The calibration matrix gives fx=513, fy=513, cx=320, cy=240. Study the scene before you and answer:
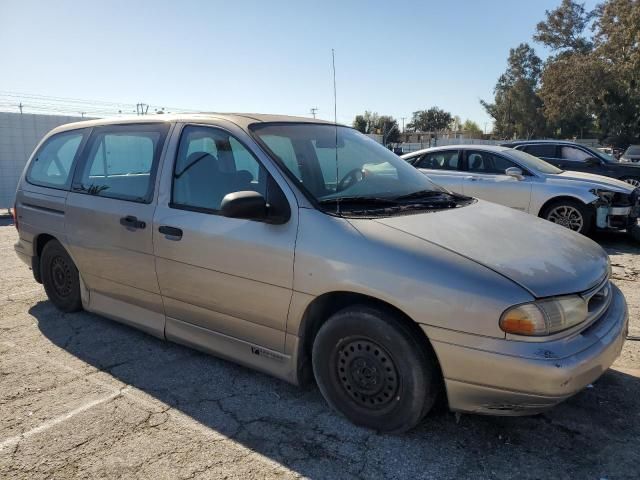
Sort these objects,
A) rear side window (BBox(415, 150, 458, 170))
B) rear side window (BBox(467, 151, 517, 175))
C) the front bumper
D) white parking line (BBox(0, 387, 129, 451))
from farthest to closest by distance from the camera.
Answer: rear side window (BBox(415, 150, 458, 170)) < rear side window (BBox(467, 151, 517, 175)) < white parking line (BBox(0, 387, 129, 451)) < the front bumper

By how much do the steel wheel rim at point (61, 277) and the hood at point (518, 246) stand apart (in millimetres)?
3133

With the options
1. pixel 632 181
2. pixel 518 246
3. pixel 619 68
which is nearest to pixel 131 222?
pixel 518 246

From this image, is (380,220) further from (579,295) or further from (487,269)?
(579,295)

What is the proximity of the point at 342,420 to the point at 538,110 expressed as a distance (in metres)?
66.1

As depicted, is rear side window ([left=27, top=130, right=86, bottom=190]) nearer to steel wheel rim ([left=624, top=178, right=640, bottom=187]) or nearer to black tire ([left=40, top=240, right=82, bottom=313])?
black tire ([left=40, top=240, right=82, bottom=313])

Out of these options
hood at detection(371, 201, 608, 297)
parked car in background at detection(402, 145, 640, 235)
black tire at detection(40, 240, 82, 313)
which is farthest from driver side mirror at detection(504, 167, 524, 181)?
black tire at detection(40, 240, 82, 313)

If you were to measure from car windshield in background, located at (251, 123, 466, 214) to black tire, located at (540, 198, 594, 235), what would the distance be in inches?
193

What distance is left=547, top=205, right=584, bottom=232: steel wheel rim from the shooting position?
7.82m

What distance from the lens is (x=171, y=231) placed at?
3.45 m

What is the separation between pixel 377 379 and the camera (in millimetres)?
2721

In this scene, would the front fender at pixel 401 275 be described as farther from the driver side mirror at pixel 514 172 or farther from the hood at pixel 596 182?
the hood at pixel 596 182

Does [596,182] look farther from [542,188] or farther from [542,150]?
[542,150]

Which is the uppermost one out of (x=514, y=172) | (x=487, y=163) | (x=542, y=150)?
(x=542, y=150)

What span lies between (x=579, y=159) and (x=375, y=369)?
9.77 metres
